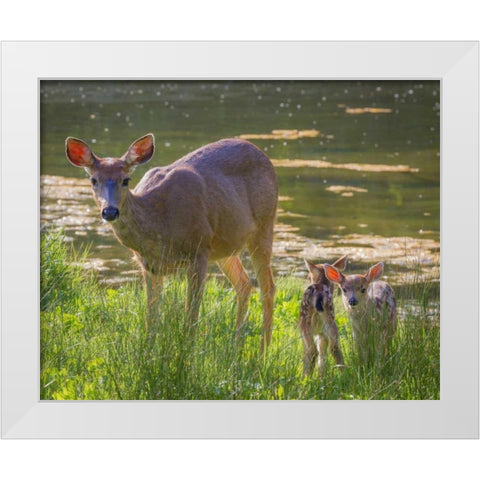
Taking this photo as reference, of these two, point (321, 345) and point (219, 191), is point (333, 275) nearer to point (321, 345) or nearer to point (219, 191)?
point (321, 345)

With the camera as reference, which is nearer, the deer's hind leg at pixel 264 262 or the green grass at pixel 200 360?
the green grass at pixel 200 360

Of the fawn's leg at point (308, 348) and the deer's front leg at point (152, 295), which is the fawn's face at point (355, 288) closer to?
the fawn's leg at point (308, 348)

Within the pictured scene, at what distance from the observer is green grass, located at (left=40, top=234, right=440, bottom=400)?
1103 cm

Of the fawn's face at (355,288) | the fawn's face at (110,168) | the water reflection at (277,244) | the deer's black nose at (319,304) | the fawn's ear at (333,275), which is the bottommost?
the deer's black nose at (319,304)

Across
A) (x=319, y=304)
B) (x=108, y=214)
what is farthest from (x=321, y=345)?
(x=108, y=214)

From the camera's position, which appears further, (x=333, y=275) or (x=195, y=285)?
(x=195, y=285)

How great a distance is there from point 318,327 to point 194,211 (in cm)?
128

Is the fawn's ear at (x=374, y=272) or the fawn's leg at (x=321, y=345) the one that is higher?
the fawn's ear at (x=374, y=272)

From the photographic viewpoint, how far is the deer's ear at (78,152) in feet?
37.4

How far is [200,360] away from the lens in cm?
1112
